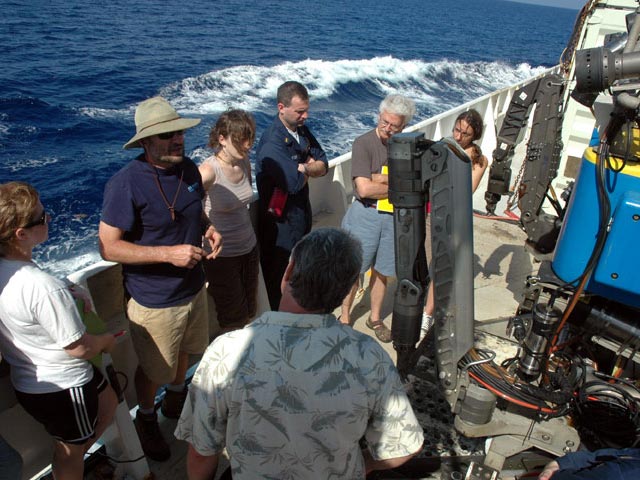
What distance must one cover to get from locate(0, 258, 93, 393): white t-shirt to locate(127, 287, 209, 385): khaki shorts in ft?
1.70

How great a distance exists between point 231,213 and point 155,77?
66.7 ft

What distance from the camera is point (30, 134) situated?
1401 centimetres

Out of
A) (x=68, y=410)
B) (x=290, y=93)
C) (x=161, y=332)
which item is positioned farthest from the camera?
(x=290, y=93)

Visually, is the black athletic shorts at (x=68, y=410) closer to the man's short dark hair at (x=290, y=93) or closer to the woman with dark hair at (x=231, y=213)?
the woman with dark hair at (x=231, y=213)

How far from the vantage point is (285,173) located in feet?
11.3

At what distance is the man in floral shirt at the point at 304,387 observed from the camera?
4.90ft

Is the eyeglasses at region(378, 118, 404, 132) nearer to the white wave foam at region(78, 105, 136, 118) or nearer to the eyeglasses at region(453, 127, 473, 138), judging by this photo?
the eyeglasses at region(453, 127, 473, 138)

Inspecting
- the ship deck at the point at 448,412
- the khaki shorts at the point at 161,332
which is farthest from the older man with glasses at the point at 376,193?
the khaki shorts at the point at 161,332

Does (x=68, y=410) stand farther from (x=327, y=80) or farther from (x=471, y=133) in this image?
(x=327, y=80)

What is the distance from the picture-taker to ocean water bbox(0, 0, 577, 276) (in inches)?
461

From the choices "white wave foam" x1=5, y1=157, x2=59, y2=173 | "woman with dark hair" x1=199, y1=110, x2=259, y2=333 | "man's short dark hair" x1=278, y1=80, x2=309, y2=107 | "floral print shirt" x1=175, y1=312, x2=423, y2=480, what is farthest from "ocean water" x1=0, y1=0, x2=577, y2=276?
"floral print shirt" x1=175, y1=312, x2=423, y2=480

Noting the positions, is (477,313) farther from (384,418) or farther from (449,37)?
(449,37)

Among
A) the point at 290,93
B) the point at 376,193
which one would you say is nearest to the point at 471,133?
the point at 376,193

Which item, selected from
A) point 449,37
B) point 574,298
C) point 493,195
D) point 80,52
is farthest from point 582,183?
point 449,37
